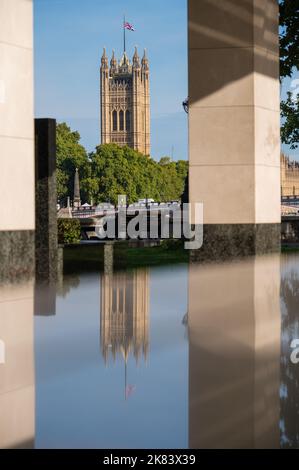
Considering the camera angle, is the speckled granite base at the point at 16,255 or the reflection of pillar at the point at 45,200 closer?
the speckled granite base at the point at 16,255

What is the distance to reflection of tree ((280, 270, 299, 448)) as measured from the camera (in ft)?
13.2

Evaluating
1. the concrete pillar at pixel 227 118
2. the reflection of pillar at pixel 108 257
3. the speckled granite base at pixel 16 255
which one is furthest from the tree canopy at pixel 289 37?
the speckled granite base at pixel 16 255

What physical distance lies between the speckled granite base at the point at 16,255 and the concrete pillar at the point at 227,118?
5141mm

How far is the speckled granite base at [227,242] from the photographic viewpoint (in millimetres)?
16328

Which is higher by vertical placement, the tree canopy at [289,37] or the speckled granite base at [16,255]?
the tree canopy at [289,37]

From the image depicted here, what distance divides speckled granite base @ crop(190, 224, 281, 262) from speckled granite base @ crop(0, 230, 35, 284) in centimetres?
499

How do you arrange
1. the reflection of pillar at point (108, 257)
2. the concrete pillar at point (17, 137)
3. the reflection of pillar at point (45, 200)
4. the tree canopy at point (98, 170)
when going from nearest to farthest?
the concrete pillar at point (17, 137)
the reflection of pillar at point (45, 200)
the reflection of pillar at point (108, 257)
the tree canopy at point (98, 170)

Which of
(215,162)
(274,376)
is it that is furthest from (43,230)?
(274,376)

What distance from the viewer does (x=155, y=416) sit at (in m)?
4.32

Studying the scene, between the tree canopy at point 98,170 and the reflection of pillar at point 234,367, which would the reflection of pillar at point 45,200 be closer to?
the reflection of pillar at point 234,367

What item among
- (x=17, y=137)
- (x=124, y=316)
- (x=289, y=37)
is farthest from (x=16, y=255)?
(x=289, y=37)

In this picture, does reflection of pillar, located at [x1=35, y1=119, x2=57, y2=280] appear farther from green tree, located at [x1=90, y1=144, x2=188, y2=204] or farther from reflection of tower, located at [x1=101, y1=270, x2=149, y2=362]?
green tree, located at [x1=90, y1=144, x2=188, y2=204]

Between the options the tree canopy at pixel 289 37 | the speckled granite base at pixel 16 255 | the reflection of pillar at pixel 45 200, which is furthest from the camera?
the tree canopy at pixel 289 37
